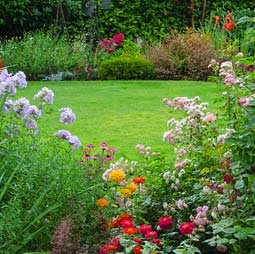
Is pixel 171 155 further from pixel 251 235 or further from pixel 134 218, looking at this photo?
pixel 251 235

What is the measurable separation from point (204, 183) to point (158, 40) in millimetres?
11733

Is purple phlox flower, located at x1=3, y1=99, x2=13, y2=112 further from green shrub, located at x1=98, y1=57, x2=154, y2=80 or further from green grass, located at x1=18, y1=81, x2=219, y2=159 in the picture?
green shrub, located at x1=98, y1=57, x2=154, y2=80

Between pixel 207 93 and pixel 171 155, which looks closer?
pixel 171 155

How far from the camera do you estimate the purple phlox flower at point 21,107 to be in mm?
3799

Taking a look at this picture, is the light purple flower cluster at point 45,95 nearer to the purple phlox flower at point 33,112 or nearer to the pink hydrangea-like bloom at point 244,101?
the purple phlox flower at point 33,112

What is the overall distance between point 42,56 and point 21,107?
8576 millimetres

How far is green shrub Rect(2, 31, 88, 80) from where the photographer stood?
480 inches

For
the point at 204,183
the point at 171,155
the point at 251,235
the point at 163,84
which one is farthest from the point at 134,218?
the point at 163,84

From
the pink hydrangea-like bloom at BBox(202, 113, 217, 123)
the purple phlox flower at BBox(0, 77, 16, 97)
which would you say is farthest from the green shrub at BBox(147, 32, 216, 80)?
the purple phlox flower at BBox(0, 77, 16, 97)

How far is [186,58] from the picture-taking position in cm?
1210

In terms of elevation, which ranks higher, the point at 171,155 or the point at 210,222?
the point at 210,222

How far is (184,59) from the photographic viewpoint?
12141mm

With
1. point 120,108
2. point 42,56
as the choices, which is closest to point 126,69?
point 42,56

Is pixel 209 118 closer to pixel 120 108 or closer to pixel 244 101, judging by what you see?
pixel 244 101
